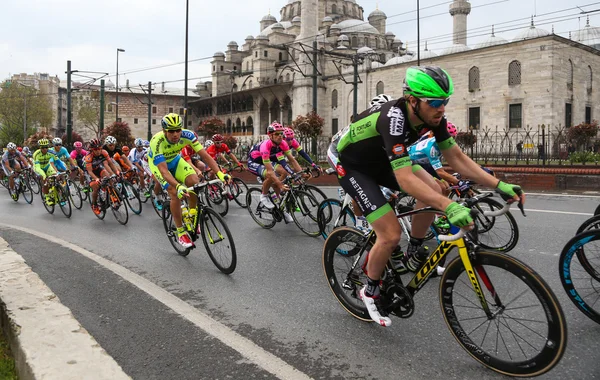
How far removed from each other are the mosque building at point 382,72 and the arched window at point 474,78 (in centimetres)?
9

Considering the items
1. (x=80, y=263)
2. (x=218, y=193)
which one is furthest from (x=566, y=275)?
(x=218, y=193)

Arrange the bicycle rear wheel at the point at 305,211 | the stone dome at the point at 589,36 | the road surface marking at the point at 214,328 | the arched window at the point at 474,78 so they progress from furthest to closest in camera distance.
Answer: the stone dome at the point at 589,36, the arched window at the point at 474,78, the bicycle rear wheel at the point at 305,211, the road surface marking at the point at 214,328

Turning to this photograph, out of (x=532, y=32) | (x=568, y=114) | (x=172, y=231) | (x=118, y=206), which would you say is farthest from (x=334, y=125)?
(x=172, y=231)

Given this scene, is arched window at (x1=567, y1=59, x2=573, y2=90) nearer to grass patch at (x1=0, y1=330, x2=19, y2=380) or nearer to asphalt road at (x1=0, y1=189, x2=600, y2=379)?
asphalt road at (x1=0, y1=189, x2=600, y2=379)

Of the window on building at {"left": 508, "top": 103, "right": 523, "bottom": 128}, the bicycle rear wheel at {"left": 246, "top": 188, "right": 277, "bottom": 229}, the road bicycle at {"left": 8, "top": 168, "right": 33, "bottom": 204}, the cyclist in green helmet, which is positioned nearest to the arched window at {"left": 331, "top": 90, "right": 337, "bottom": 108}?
the window on building at {"left": 508, "top": 103, "right": 523, "bottom": 128}

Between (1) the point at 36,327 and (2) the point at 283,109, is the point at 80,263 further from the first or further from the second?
(2) the point at 283,109

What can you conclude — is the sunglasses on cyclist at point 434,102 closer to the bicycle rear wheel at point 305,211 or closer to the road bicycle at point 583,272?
the road bicycle at point 583,272

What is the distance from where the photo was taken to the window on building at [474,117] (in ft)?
160

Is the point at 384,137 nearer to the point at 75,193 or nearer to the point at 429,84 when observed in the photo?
the point at 429,84

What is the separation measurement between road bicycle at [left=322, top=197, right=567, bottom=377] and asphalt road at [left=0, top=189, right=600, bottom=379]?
6.8 inches

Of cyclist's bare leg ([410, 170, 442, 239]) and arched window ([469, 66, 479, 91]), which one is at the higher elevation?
arched window ([469, 66, 479, 91])

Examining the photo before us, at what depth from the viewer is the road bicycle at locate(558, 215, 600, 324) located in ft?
12.5

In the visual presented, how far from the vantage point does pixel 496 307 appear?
317cm

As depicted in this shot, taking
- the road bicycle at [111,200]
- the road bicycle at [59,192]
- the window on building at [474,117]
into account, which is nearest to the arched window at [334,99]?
the window on building at [474,117]
